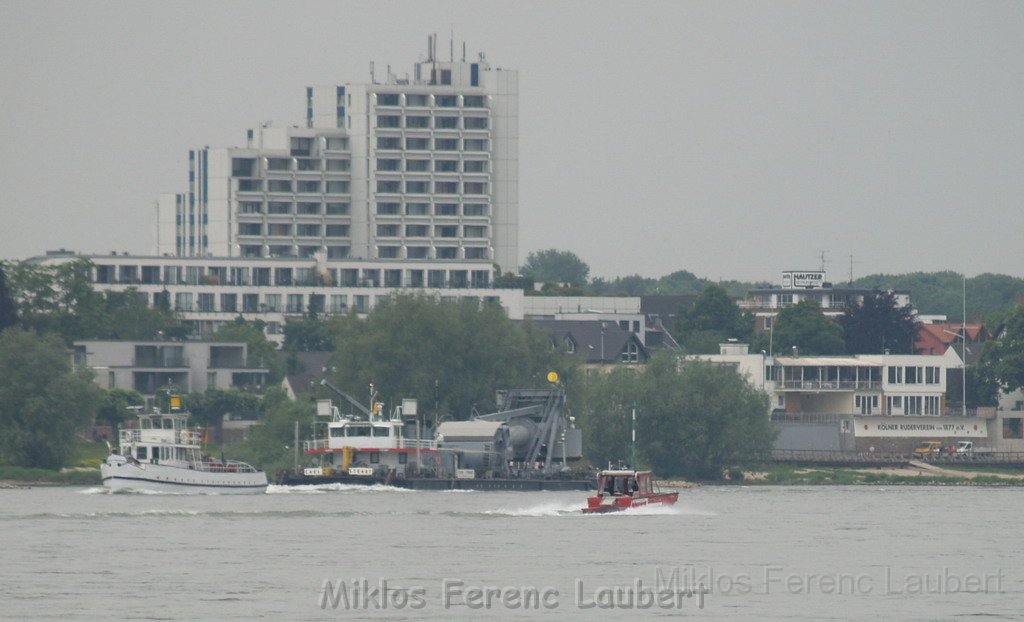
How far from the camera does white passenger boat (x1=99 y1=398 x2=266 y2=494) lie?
112m

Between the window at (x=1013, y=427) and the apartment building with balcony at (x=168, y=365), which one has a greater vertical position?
the apartment building with balcony at (x=168, y=365)

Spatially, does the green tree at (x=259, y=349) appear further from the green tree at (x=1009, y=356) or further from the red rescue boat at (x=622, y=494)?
the red rescue boat at (x=622, y=494)

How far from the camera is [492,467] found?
130 m

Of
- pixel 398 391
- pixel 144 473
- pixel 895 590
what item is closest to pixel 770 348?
pixel 398 391

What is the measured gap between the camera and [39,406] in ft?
418

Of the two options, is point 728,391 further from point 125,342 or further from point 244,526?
point 244,526

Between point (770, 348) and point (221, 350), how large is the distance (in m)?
51.1

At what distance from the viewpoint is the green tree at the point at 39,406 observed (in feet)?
417

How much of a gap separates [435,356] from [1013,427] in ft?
201

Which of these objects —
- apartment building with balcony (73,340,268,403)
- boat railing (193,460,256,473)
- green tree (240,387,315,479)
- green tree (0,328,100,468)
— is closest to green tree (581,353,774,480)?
green tree (240,387,315,479)

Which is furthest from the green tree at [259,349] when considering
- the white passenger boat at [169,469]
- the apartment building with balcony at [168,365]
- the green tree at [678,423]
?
the white passenger boat at [169,469]

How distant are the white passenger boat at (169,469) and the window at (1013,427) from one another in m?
83.4

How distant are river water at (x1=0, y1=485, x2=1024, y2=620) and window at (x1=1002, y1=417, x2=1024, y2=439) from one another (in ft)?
237

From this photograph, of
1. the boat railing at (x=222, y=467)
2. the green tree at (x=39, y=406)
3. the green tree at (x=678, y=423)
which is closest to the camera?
the boat railing at (x=222, y=467)
